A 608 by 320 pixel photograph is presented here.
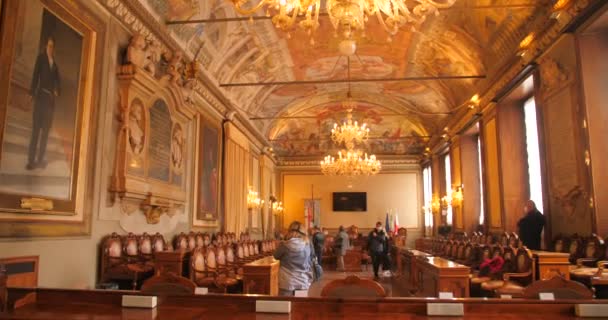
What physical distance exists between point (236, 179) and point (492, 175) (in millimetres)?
8271

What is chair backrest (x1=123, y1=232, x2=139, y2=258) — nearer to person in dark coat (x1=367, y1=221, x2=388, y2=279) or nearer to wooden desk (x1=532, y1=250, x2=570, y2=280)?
wooden desk (x1=532, y1=250, x2=570, y2=280)

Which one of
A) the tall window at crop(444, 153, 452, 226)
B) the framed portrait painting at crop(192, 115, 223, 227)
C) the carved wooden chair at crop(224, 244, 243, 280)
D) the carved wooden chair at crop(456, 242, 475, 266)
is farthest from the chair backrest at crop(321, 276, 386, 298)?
the tall window at crop(444, 153, 452, 226)

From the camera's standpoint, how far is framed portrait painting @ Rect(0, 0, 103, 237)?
5.40 metres

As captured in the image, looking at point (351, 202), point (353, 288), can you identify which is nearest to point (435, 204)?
point (351, 202)

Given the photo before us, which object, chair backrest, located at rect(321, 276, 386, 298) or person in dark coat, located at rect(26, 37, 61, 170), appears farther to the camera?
person in dark coat, located at rect(26, 37, 61, 170)

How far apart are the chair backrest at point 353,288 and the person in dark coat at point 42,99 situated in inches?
170

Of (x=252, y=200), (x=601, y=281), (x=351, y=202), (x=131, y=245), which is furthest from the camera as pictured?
(x=351, y=202)

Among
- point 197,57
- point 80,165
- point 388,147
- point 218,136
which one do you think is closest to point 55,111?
point 80,165

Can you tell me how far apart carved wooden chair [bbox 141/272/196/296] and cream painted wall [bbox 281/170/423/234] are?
A: 2212cm

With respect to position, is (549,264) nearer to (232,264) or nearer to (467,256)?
(467,256)

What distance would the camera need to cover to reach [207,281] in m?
7.43

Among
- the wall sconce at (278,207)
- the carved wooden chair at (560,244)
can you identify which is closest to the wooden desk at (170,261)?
the carved wooden chair at (560,244)

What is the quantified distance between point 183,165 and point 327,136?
1494 centimetres

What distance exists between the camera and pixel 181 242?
1011cm
